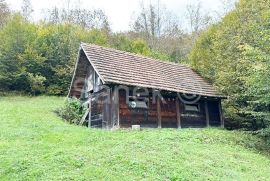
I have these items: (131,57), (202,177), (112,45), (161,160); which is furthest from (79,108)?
(112,45)

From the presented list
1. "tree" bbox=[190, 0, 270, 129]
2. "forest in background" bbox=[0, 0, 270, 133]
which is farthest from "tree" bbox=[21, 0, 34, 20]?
"tree" bbox=[190, 0, 270, 129]

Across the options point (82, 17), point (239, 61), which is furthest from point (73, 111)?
point (82, 17)

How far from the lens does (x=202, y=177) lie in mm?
10141

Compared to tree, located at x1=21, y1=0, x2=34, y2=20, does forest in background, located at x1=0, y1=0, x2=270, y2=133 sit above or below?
below

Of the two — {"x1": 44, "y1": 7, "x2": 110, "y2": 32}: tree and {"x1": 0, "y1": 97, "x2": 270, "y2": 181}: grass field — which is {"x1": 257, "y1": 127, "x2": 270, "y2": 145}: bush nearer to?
{"x1": 0, "y1": 97, "x2": 270, "y2": 181}: grass field

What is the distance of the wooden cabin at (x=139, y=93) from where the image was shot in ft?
61.2

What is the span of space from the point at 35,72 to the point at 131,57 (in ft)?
49.3

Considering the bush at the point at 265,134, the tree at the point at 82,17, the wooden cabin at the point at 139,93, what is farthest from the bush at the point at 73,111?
the tree at the point at 82,17

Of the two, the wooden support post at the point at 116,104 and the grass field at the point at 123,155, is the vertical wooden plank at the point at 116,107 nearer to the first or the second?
the wooden support post at the point at 116,104

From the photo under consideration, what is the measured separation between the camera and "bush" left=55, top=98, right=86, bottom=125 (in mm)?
21631

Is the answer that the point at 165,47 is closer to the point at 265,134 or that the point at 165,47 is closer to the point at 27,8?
the point at 27,8

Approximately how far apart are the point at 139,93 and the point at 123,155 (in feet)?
27.2

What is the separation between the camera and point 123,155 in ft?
37.6

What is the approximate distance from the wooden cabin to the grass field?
97.5 inches
